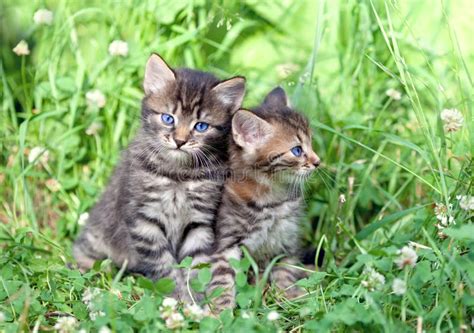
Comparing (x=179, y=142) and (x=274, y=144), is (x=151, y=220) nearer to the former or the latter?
(x=179, y=142)

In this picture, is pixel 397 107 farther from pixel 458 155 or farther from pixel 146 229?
pixel 146 229

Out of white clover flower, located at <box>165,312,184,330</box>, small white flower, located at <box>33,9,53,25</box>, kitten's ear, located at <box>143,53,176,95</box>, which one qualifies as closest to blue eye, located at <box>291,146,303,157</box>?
kitten's ear, located at <box>143,53,176,95</box>

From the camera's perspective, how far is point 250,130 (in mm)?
4199

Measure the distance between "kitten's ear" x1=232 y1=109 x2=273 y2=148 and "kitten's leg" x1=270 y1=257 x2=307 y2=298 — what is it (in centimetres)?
75

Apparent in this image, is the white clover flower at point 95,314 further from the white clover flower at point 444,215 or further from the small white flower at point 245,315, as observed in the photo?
the white clover flower at point 444,215

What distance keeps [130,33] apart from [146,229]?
5.98 feet

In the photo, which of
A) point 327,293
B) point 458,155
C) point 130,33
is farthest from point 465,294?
point 130,33

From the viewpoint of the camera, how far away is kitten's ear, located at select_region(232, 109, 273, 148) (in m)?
4.14

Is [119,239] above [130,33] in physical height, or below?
below

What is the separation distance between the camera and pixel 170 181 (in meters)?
4.30

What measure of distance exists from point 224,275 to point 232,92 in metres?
1.01

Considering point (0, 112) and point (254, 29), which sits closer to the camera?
point (0, 112)

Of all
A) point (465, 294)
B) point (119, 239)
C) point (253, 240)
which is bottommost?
point (119, 239)

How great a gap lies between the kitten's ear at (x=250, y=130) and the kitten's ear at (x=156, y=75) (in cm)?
46
